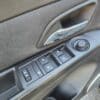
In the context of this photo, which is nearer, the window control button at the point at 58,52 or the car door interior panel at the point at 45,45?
the car door interior panel at the point at 45,45

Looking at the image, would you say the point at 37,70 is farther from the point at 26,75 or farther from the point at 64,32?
the point at 64,32

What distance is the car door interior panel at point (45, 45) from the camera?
0.91 meters

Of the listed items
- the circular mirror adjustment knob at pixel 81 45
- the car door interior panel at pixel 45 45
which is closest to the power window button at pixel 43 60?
the car door interior panel at pixel 45 45

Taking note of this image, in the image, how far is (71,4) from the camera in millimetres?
967

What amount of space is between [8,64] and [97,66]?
0.40 meters

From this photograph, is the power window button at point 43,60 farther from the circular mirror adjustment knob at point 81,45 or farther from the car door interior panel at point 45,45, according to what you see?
the circular mirror adjustment knob at point 81,45

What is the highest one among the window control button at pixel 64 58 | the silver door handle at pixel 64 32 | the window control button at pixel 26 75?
the silver door handle at pixel 64 32

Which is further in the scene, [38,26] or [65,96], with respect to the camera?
[65,96]

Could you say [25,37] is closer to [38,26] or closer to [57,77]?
[38,26]

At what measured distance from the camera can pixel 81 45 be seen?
3.38ft

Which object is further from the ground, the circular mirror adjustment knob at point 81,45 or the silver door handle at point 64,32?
the silver door handle at point 64,32

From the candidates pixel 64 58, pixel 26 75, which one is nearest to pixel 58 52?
pixel 64 58

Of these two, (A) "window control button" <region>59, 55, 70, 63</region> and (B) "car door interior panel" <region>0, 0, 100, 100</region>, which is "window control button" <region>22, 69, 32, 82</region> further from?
(A) "window control button" <region>59, 55, 70, 63</region>

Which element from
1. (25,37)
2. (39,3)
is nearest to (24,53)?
(25,37)
